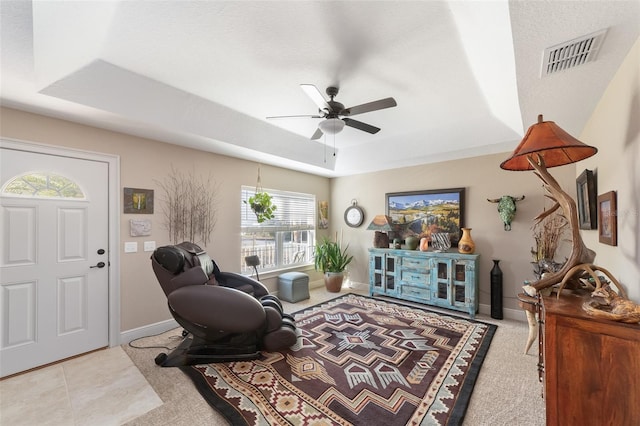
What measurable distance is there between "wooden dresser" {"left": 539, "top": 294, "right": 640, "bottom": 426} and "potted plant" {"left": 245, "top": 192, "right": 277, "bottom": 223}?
369cm

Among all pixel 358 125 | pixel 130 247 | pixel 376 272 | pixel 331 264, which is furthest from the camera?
pixel 331 264

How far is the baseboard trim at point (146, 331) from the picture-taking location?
3031mm

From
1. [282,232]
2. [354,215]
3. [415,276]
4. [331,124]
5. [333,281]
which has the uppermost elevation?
[331,124]

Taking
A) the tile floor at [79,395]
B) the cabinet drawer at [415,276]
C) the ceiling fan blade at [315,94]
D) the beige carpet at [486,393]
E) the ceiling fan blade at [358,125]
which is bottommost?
the tile floor at [79,395]

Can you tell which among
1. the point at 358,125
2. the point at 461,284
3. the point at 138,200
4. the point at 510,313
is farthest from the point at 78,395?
the point at 510,313

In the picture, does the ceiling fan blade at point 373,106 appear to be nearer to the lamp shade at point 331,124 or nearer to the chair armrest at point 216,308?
the lamp shade at point 331,124

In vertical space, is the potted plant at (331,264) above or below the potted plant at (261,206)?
below

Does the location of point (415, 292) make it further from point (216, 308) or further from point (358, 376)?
point (216, 308)

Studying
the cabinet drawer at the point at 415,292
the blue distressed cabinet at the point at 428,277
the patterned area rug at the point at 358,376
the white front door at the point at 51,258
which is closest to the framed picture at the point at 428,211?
the blue distressed cabinet at the point at 428,277

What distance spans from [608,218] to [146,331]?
4.56 m

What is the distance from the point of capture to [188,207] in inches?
143

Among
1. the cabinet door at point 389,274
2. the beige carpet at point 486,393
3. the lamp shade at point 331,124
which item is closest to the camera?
the beige carpet at point 486,393

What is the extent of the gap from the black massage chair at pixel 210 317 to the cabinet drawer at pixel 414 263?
2383mm

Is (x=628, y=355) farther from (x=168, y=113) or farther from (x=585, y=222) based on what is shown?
(x=168, y=113)
